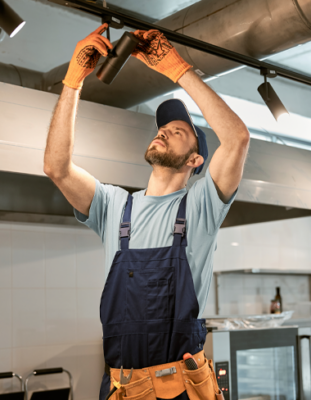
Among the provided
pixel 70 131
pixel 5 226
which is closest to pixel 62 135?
pixel 70 131

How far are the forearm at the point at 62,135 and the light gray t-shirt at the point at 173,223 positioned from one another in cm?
Answer: 12

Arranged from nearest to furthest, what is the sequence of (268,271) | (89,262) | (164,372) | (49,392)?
(164,372)
(49,392)
(89,262)
(268,271)

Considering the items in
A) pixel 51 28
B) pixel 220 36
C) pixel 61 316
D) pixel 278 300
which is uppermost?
pixel 51 28

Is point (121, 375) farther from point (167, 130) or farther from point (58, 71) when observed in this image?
point (58, 71)

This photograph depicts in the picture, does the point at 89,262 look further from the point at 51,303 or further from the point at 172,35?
the point at 172,35

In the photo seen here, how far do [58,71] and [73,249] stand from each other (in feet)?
3.16

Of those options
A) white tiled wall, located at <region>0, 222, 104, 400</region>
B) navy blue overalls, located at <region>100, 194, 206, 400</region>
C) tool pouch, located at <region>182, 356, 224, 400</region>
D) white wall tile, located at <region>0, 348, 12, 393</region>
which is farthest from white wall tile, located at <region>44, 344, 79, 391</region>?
tool pouch, located at <region>182, 356, 224, 400</region>

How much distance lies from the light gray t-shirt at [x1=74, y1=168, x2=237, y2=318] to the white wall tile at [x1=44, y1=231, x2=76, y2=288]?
1.27 metres

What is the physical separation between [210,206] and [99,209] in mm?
289

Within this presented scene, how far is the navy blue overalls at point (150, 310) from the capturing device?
1.02 m

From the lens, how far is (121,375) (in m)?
1.01

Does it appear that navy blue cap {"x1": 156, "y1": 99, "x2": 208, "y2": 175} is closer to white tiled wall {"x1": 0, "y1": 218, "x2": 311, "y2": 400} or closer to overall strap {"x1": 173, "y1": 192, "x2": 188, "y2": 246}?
overall strap {"x1": 173, "y1": 192, "x2": 188, "y2": 246}

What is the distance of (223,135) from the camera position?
107 centimetres

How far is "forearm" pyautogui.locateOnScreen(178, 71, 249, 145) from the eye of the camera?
1066 mm
